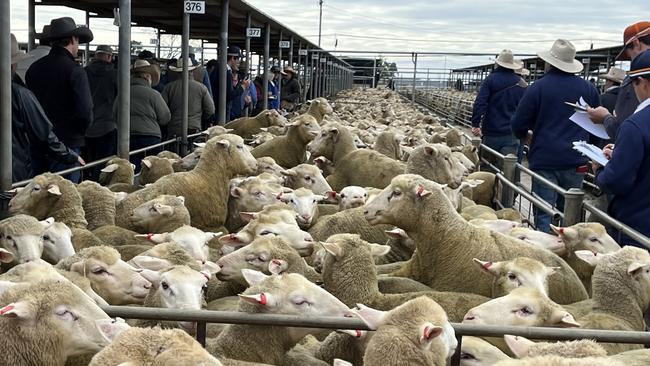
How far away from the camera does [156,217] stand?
19.0ft

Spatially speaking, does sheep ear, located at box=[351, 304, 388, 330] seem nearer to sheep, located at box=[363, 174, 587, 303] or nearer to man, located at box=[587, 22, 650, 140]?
sheep, located at box=[363, 174, 587, 303]

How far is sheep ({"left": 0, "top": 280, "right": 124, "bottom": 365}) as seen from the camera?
2.96 m

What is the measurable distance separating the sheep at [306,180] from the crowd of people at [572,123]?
1.92 m

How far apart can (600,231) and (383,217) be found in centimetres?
142

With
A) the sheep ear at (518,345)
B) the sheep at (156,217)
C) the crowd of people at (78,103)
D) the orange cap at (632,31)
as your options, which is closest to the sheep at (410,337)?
the sheep ear at (518,345)

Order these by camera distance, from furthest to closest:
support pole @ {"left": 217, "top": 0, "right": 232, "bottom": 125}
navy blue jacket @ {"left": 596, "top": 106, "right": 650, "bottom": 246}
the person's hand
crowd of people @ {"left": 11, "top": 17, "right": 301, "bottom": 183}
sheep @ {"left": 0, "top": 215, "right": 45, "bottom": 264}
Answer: support pole @ {"left": 217, "top": 0, "right": 232, "bottom": 125}, crowd of people @ {"left": 11, "top": 17, "right": 301, "bottom": 183}, the person's hand, navy blue jacket @ {"left": 596, "top": 106, "right": 650, "bottom": 246}, sheep @ {"left": 0, "top": 215, "right": 45, "bottom": 264}

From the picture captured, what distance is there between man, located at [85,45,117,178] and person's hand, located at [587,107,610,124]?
5.46 m

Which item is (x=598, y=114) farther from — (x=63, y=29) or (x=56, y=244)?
(x=63, y=29)

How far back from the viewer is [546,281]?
4.27m

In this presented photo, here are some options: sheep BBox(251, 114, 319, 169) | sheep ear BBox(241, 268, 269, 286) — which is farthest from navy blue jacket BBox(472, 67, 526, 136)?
sheep ear BBox(241, 268, 269, 286)

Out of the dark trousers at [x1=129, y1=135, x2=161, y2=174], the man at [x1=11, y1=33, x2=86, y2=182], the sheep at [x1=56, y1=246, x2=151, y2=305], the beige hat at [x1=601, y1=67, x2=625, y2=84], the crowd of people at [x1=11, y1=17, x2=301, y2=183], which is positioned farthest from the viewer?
the dark trousers at [x1=129, y1=135, x2=161, y2=174]

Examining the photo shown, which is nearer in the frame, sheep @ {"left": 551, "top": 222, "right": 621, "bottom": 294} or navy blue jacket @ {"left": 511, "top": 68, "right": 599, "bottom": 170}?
sheep @ {"left": 551, "top": 222, "right": 621, "bottom": 294}

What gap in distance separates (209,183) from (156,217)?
1.12m

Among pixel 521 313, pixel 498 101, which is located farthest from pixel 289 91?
pixel 521 313
